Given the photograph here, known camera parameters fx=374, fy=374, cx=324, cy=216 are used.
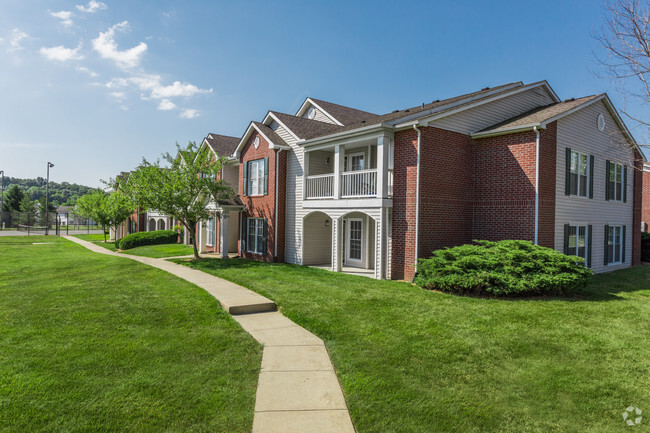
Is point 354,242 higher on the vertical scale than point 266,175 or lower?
lower

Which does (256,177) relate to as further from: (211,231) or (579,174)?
(579,174)

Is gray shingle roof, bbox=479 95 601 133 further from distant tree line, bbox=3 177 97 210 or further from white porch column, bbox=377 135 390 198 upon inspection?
distant tree line, bbox=3 177 97 210

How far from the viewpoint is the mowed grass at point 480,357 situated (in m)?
4.04

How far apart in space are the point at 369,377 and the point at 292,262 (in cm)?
1179

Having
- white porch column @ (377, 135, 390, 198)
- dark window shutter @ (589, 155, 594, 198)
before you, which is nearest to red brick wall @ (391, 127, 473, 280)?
white porch column @ (377, 135, 390, 198)

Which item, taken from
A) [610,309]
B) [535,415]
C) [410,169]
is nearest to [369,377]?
[535,415]

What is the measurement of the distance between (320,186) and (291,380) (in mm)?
10999

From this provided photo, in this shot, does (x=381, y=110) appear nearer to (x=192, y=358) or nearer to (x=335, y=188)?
(x=335, y=188)

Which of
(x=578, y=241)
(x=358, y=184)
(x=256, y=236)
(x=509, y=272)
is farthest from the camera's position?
(x=256, y=236)

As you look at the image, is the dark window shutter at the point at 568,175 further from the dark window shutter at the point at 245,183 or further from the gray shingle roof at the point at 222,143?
the gray shingle roof at the point at 222,143

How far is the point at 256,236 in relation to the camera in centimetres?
1802

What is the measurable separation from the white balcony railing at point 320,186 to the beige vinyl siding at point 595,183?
797 centimetres

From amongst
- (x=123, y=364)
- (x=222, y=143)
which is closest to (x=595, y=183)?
(x=123, y=364)

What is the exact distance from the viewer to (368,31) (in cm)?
1591
